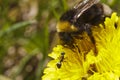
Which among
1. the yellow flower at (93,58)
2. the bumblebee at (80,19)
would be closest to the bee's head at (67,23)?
the bumblebee at (80,19)

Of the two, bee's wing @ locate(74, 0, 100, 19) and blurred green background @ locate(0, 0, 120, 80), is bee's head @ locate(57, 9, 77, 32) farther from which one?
blurred green background @ locate(0, 0, 120, 80)

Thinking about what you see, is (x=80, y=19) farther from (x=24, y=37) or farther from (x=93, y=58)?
(x=24, y=37)

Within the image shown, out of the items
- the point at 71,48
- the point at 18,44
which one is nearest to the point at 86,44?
the point at 71,48

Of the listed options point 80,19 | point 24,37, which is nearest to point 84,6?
point 80,19

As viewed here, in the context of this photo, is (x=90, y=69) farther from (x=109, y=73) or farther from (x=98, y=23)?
(x=98, y=23)

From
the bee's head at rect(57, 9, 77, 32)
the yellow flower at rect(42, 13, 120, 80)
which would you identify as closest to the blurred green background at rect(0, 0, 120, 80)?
the yellow flower at rect(42, 13, 120, 80)

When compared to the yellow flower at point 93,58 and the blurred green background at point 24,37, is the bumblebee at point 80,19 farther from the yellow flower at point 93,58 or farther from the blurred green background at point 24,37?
the blurred green background at point 24,37
